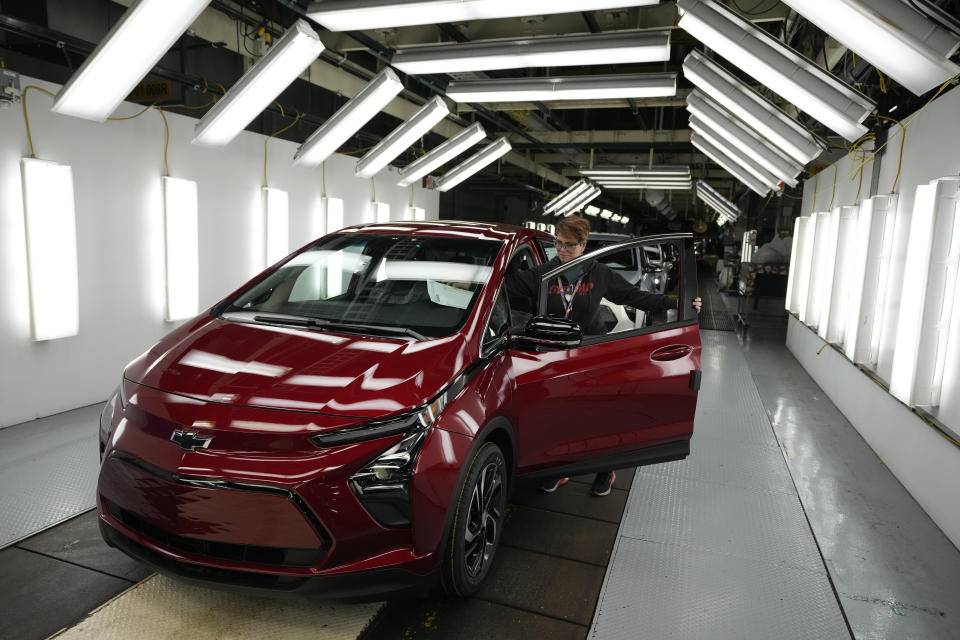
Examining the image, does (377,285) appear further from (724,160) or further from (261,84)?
(724,160)

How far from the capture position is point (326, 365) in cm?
221

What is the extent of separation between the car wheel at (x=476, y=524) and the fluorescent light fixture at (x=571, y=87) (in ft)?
12.2

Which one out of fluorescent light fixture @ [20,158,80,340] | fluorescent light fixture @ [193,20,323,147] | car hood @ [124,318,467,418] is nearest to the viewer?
car hood @ [124,318,467,418]

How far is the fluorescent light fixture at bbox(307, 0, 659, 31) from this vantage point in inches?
136

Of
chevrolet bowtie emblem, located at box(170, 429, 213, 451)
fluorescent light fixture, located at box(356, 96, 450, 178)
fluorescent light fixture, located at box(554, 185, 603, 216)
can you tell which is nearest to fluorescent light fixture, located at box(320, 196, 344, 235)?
fluorescent light fixture, located at box(356, 96, 450, 178)

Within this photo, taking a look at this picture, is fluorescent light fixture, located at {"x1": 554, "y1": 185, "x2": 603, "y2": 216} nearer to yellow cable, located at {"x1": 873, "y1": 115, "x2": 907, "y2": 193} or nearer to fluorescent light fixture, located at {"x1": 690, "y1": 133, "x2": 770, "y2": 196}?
fluorescent light fixture, located at {"x1": 690, "y1": 133, "x2": 770, "y2": 196}

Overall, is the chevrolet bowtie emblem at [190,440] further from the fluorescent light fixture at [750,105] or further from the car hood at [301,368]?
the fluorescent light fixture at [750,105]

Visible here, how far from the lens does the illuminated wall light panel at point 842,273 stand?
5594 millimetres

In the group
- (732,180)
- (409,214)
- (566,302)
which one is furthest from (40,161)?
(732,180)

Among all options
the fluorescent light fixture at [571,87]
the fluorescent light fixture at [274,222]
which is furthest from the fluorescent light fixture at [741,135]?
the fluorescent light fixture at [274,222]

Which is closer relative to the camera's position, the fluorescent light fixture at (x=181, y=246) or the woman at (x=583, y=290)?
the woman at (x=583, y=290)

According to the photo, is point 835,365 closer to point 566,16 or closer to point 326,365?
point 566,16

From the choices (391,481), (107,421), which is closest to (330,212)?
(107,421)

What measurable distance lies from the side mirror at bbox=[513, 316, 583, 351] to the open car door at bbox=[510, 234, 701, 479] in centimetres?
3
